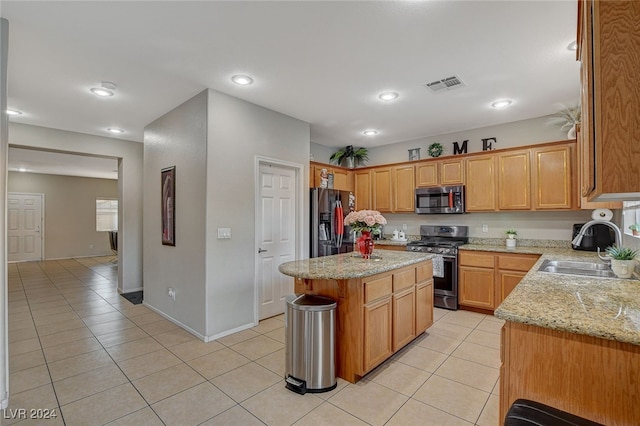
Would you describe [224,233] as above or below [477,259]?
above

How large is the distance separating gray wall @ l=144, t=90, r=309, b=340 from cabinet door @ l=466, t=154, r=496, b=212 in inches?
106

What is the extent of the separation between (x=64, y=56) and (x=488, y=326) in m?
5.14

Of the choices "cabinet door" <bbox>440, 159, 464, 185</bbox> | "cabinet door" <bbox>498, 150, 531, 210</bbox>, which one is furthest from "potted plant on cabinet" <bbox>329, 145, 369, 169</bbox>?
"cabinet door" <bbox>498, 150, 531, 210</bbox>

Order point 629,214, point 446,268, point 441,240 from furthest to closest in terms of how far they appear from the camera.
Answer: point 441,240 < point 446,268 < point 629,214

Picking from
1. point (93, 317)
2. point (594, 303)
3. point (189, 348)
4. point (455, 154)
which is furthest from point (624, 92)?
point (93, 317)

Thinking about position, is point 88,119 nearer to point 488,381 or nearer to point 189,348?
point 189,348

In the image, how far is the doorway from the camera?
3.85 m

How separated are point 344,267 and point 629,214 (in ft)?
9.78

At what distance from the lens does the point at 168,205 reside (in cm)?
393

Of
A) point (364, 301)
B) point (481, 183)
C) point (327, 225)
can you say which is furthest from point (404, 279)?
point (481, 183)

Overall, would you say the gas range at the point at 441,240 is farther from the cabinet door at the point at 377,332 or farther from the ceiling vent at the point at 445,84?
the ceiling vent at the point at 445,84

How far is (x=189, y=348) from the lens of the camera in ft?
10.1

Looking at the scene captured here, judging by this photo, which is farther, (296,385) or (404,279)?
(404,279)

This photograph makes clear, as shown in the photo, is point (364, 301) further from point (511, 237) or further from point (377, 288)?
point (511, 237)
